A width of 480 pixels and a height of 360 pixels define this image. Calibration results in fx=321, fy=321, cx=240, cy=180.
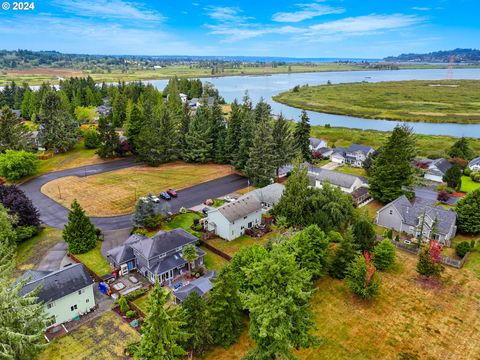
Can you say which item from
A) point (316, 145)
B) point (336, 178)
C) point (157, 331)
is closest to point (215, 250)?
point (157, 331)

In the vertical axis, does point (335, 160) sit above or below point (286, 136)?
below

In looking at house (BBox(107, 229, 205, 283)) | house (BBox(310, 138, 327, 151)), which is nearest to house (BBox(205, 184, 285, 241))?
house (BBox(107, 229, 205, 283))

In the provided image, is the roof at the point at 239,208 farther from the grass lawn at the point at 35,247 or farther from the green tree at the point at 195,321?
the grass lawn at the point at 35,247

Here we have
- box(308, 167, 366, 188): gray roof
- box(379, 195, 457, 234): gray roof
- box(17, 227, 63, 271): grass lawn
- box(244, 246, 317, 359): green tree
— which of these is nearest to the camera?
box(244, 246, 317, 359): green tree

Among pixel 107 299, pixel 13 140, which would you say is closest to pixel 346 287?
pixel 107 299

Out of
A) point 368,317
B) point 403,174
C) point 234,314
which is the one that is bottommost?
point 368,317

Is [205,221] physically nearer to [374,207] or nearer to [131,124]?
[374,207]

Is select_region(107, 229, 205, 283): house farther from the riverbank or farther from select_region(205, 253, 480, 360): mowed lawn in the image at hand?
the riverbank
